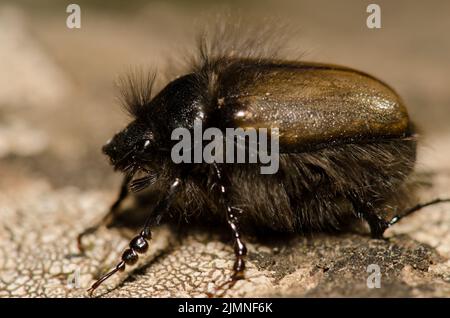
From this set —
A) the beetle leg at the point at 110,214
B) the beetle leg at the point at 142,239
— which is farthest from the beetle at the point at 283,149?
the beetle leg at the point at 110,214

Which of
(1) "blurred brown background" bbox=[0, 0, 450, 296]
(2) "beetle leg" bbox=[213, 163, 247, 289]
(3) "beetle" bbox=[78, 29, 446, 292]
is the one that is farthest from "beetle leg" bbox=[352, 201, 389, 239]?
(2) "beetle leg" bbox=[213, 163, 247, 289]

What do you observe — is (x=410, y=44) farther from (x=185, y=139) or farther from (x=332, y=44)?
(x=185, y=139)

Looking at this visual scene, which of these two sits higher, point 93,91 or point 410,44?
point 410,44

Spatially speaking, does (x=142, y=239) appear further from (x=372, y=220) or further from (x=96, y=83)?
(x=96, y=83)

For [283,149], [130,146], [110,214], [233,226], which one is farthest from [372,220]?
[110,214]

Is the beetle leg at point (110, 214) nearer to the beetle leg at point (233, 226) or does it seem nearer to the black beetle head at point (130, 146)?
the black beetle head at point (130, 146)

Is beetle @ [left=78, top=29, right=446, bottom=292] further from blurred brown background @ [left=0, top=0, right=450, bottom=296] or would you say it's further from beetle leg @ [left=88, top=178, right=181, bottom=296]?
blurred brown background @ [left=0, top=0, right=450, bottom=296]
